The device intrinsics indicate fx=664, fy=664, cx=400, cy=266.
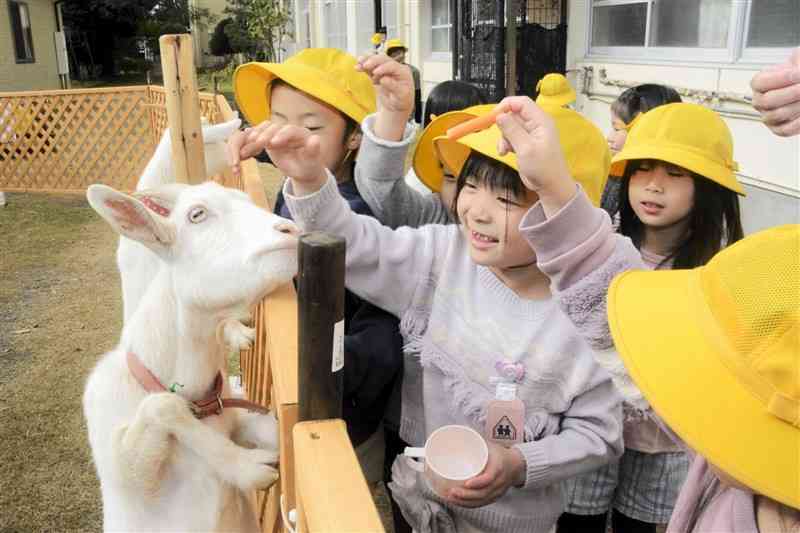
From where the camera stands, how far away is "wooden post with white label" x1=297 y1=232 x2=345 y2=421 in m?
1.10

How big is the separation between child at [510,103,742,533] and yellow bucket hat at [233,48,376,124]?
968mm

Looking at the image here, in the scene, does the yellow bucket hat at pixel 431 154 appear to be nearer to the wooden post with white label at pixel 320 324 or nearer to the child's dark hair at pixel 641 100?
the wooden post with white label at pixel 320 324

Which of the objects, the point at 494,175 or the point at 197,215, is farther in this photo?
the point at 494,175

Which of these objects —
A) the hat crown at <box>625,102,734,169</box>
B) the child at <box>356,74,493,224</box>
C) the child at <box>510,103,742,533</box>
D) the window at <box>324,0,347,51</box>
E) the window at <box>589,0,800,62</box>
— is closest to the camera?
the child at <box>510,103,742,533</box>

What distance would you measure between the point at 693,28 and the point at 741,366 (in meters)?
5.61

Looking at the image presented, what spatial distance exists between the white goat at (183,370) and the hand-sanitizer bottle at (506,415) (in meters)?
0.55

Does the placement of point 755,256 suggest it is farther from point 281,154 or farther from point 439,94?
point 439,94

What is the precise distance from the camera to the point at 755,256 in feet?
3.04

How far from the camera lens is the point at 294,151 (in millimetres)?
1641

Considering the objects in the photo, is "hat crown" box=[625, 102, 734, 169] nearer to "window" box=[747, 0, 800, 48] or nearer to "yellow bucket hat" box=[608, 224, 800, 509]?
"yellow bucket hat" box=[608, 224, 800, 509]

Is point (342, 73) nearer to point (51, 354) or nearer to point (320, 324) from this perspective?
point (320, 324)

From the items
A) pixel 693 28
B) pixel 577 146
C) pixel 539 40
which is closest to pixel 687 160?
pixel 577 146

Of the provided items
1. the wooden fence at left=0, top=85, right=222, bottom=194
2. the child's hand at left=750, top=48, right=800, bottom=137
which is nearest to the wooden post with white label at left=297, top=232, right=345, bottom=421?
the child's hand at left=750, top=48, right=800, bottom=137

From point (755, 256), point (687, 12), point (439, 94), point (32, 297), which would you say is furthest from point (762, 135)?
point (32, 297)
